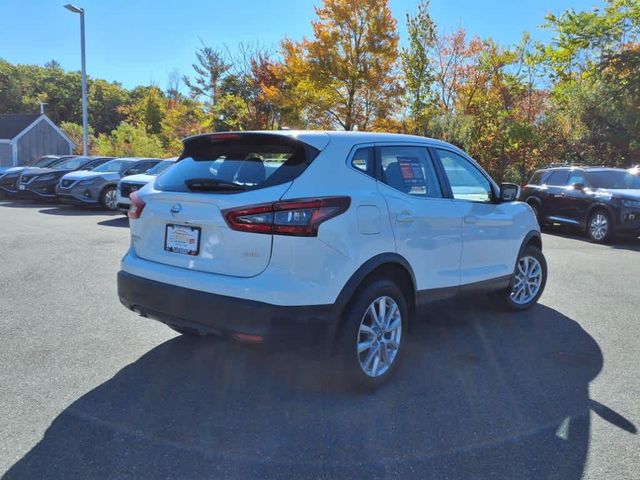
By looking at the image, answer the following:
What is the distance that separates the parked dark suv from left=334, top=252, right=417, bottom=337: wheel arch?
8.80 meters

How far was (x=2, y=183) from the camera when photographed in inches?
703

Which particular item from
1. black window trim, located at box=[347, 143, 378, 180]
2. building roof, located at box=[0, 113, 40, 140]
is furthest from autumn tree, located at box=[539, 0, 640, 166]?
building roof, located at box=[0, 113, 40, 140]

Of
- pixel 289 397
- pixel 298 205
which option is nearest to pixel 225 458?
pixel 289 397

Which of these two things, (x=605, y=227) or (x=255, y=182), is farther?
(x=605, y=227)

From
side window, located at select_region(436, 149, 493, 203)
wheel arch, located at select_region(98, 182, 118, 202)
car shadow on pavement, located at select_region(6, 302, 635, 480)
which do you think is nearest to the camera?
car shadow on pavement, located at select_region(6, 302, 635, 480)

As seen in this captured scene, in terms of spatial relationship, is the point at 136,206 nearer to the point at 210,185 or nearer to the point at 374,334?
the point at 210,185

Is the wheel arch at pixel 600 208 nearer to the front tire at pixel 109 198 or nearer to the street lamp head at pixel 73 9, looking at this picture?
the front tire at pixel 109 198

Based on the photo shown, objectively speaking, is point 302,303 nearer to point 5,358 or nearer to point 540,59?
point 5,358

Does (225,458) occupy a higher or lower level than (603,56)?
lower

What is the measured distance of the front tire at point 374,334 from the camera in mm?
3494

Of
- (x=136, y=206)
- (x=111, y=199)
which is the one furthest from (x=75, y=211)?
(x=136, y=206)

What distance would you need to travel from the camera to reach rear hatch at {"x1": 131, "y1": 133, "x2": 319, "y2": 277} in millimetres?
3285

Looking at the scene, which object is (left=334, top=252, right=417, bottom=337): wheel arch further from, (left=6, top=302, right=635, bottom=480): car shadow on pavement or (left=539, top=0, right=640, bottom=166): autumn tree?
(left=539, top=0, right=640, bottom=166): autumn tree

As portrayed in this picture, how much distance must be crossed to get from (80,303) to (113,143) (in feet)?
107
